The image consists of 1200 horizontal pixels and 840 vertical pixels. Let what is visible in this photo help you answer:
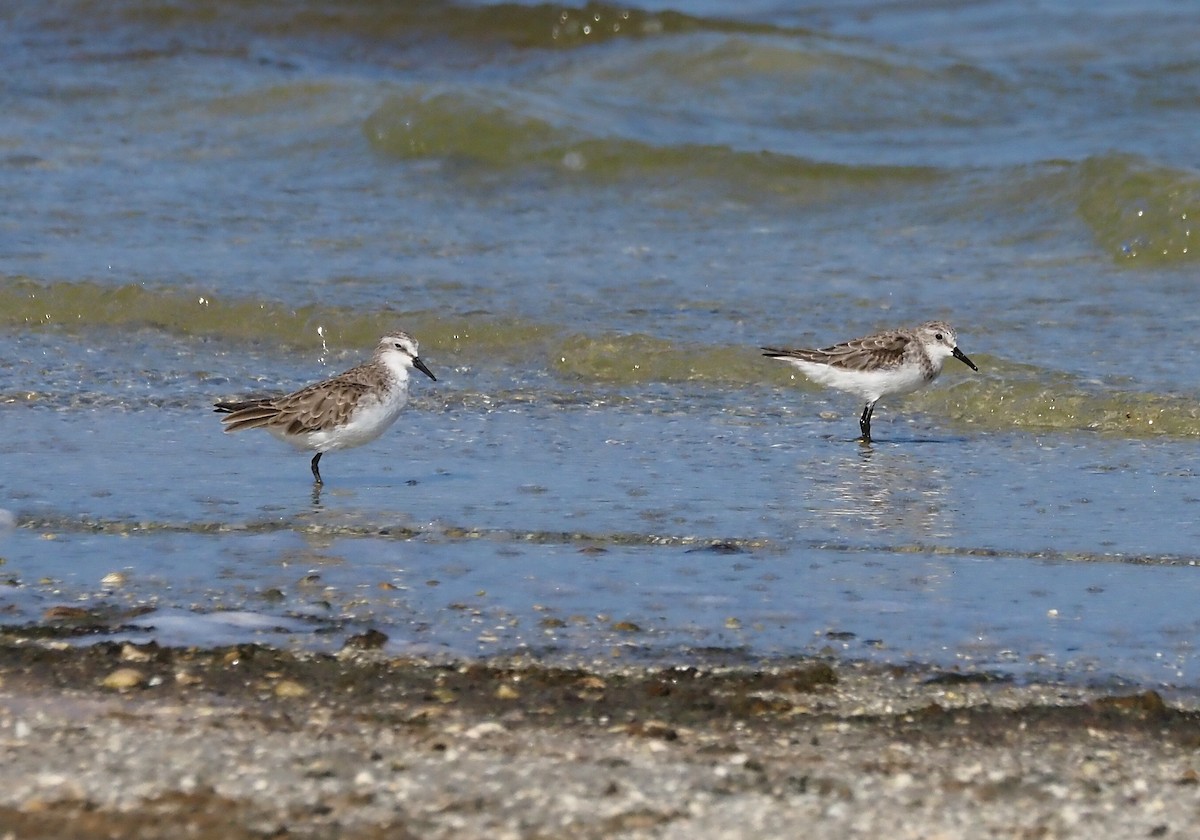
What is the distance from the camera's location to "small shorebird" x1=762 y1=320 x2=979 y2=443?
9.01 meters

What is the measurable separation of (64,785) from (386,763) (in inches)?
29.6

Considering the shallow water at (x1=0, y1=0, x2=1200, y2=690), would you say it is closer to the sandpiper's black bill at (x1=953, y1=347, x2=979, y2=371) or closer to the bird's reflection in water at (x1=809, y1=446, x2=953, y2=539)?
the bird's reflection in water at (x1=809, y1=446, x2=953, y2=539)

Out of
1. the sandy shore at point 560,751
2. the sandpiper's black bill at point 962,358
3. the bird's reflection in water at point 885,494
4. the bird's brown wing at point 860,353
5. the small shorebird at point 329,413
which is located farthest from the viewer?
the sandpiper's black bill at point 962,358

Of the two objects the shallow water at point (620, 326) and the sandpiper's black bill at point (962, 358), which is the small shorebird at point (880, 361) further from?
the shallow water at point (620, 326)

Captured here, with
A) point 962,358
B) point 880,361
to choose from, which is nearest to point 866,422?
point 880,361

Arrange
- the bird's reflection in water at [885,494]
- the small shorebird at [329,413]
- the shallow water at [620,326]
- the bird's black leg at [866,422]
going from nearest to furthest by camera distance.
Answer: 1. the shallow water at [620,326]
2. the bird's reflection in water at [885,494]
3. the small shorebird at [329,413]
4. the bird's black leg at [866,422]

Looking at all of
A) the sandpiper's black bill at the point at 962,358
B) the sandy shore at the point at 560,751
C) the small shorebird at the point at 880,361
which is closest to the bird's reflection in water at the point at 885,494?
the small shorebird at the point at 880,361

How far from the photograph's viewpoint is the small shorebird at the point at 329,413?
24.9 ft

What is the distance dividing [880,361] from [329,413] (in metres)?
2.85

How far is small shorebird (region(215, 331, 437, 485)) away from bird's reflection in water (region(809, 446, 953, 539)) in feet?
5.93

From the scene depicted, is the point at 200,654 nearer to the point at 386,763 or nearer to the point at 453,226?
the point at 386,763

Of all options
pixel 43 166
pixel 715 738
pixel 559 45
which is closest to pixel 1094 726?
pixel 715 738

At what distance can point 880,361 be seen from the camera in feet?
29.5

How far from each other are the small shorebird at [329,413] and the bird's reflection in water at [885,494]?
71.1 inches
